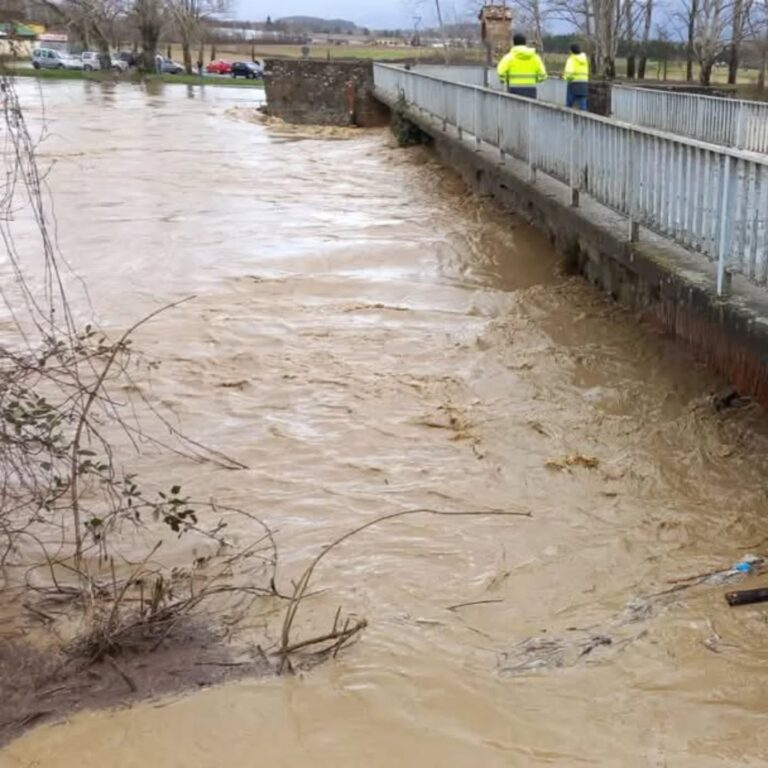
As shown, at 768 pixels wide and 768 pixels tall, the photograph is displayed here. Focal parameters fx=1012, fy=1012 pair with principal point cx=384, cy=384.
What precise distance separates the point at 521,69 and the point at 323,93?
56.9ft

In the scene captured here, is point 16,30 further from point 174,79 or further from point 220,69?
point 220,69

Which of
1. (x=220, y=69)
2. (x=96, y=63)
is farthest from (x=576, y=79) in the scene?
Answer: (x=220, y=69)

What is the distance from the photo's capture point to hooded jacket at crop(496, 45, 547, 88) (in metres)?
15.1

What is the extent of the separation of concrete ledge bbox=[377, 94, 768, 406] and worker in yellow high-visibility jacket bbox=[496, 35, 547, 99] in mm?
3520

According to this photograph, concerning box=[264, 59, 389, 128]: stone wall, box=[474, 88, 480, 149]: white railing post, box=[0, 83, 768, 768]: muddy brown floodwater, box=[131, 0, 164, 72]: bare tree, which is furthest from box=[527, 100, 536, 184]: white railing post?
box=[131, 0, 164, 72]: bare tree

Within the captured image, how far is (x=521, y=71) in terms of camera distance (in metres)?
15.3

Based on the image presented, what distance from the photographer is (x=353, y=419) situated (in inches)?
269

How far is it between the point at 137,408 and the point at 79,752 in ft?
12.3

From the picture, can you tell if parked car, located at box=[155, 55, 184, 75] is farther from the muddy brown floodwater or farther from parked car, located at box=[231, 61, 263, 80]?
the muddy brown floodwater

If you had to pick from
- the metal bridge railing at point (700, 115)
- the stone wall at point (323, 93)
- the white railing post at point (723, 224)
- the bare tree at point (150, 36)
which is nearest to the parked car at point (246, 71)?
the bare tree at point (150, 36)

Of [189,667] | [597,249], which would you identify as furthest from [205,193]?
[189,667]

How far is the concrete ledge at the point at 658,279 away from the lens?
5777 millimetres

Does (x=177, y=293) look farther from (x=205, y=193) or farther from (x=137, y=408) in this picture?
(x=205, y=193)

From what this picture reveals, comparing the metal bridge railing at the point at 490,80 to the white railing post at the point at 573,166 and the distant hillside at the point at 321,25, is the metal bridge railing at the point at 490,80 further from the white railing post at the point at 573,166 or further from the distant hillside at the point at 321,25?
the distant hillside at the point at 321,25
